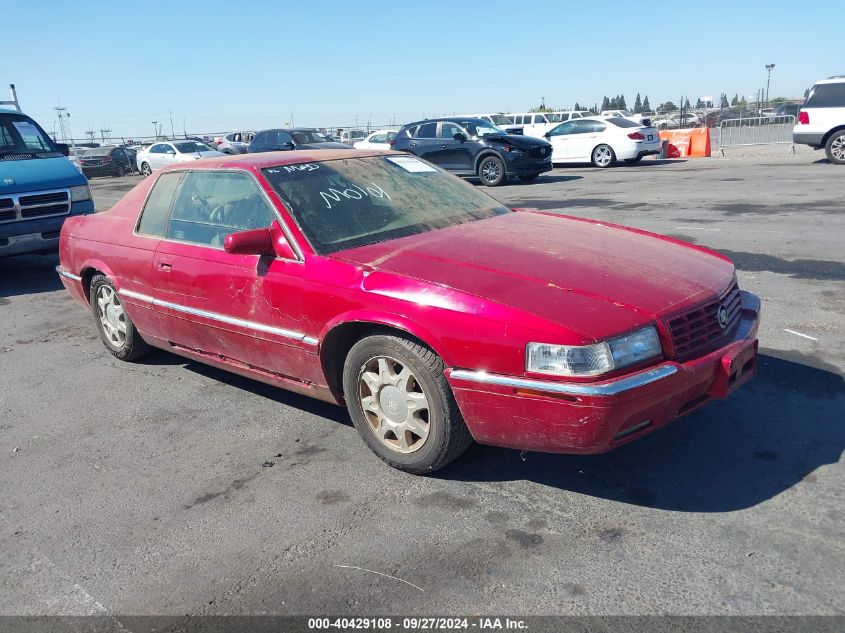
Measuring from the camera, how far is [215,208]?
14.5 feet

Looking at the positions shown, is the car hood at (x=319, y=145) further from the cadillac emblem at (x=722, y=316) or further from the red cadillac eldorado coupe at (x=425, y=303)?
the cadillac emblem at (x=722, y=316)

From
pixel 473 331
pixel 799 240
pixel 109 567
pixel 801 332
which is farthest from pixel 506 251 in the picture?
pixel 799 240

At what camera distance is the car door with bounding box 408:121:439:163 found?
18641 millimetres

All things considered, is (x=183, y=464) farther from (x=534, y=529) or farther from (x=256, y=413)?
(x=534, y=529)

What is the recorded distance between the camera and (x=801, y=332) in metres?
5.14

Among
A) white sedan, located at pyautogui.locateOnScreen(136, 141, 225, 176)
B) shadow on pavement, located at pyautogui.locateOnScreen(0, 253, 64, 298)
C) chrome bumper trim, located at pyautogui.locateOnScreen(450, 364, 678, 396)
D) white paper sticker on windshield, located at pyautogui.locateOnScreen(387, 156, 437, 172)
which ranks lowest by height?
shadow on pavement, located at pyautogui.locateOnScreen(0, 253, 64, 298)

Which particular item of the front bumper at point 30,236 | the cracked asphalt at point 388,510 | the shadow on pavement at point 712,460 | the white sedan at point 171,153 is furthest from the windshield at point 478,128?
the shadow on pavement at point 712,460

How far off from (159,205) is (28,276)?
222 inches

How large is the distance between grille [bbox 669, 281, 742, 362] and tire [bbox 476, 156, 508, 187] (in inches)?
570

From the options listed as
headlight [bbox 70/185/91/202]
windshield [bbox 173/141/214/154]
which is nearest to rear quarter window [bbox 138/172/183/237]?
headlight [bbox 70/185/91/202]

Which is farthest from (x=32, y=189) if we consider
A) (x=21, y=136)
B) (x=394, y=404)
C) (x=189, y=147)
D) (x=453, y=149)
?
(x=189, y=147)

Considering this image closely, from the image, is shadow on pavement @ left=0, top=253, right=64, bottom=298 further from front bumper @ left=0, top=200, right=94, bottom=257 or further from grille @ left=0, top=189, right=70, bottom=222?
grille @ left=0, top=189, right=70, bottom=222

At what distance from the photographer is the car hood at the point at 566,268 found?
3035 millimetres

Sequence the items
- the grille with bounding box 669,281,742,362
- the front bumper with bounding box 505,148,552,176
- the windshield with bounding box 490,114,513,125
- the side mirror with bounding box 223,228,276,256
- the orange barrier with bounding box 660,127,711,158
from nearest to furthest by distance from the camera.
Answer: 1. the grille with bounding box 669,281,742,362
2. the side mirror with bounding box 223,228,276,256
3. the front bumper with bounding box 505,148,552,176
4. the orange barrier with bounding box 660,127,711,158
5. the windshield with bounding box 490,114,513,125
